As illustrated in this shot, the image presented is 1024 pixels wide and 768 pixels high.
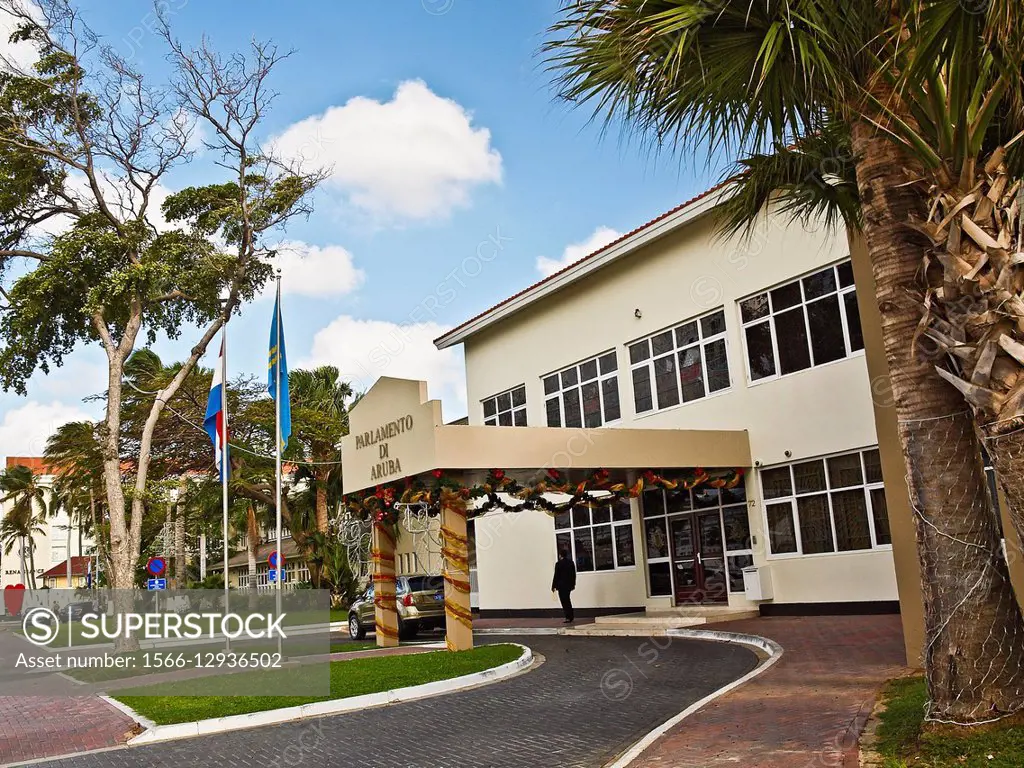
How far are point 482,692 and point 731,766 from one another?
18.2ft

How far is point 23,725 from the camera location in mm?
11773

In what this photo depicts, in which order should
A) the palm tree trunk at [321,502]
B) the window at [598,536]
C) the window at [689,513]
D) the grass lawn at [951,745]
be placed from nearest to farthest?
1. the grass lawn at [951,745]
2. the window at [689,513]
3. the window at [598,536]
4. the palm tree trunk at [321,502]

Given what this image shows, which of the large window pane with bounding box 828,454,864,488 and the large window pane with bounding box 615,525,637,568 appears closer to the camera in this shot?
the large window pane with bounding box 828,454,864,488

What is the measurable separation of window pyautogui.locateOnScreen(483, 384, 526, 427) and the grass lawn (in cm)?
2075

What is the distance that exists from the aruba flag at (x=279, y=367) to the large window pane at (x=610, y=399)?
913 cm

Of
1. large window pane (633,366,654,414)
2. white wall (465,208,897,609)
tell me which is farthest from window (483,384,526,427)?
large window pane (633,366,654,414)

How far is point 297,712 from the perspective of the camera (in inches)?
416

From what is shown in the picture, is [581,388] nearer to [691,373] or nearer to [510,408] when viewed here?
[510,408]

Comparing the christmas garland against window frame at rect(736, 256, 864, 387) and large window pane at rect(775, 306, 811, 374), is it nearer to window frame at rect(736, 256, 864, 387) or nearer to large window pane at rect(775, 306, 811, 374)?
window frame at rect(736, 256, 864, 387)

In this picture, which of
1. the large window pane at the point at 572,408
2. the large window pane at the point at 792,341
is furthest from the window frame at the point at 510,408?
the large window pane at the point at 792,341

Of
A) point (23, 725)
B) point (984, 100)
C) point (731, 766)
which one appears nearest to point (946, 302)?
point (984, 100)

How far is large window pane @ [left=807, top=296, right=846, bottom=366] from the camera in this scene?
1791 cm

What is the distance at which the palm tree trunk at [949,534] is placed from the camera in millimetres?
6145

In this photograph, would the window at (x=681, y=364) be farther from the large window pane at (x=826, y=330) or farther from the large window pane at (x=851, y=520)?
the large window pane at (x=851, y=520)
